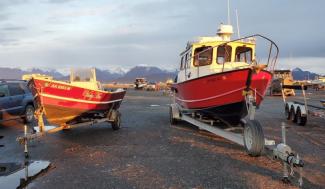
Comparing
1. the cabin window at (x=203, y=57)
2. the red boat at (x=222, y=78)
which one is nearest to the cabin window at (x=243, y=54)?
the red boat at (x=222, y=78)

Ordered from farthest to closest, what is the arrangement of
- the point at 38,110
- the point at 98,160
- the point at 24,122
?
the point at 24,122 < the point at 38,110 < the point at 98,160

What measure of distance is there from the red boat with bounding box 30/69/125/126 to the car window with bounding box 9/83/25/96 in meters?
3.01

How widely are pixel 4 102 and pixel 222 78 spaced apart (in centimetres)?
880

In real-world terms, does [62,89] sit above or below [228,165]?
above

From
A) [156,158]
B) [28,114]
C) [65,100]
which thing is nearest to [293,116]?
[156,158]

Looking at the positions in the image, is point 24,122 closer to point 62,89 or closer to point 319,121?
point 62,89

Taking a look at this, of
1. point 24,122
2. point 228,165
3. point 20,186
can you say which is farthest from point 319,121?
point 20,186

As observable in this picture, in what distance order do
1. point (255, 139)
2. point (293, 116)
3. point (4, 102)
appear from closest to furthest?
1. point (255, 139)
2. point (4, 102)
3. point (293, 116)

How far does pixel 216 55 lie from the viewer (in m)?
13.8

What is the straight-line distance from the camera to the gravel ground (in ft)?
25.0

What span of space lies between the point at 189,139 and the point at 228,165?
3.69 metres

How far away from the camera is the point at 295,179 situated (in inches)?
300

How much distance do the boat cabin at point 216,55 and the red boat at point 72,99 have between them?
126 inches

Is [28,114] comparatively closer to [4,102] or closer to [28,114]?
[28,114]
